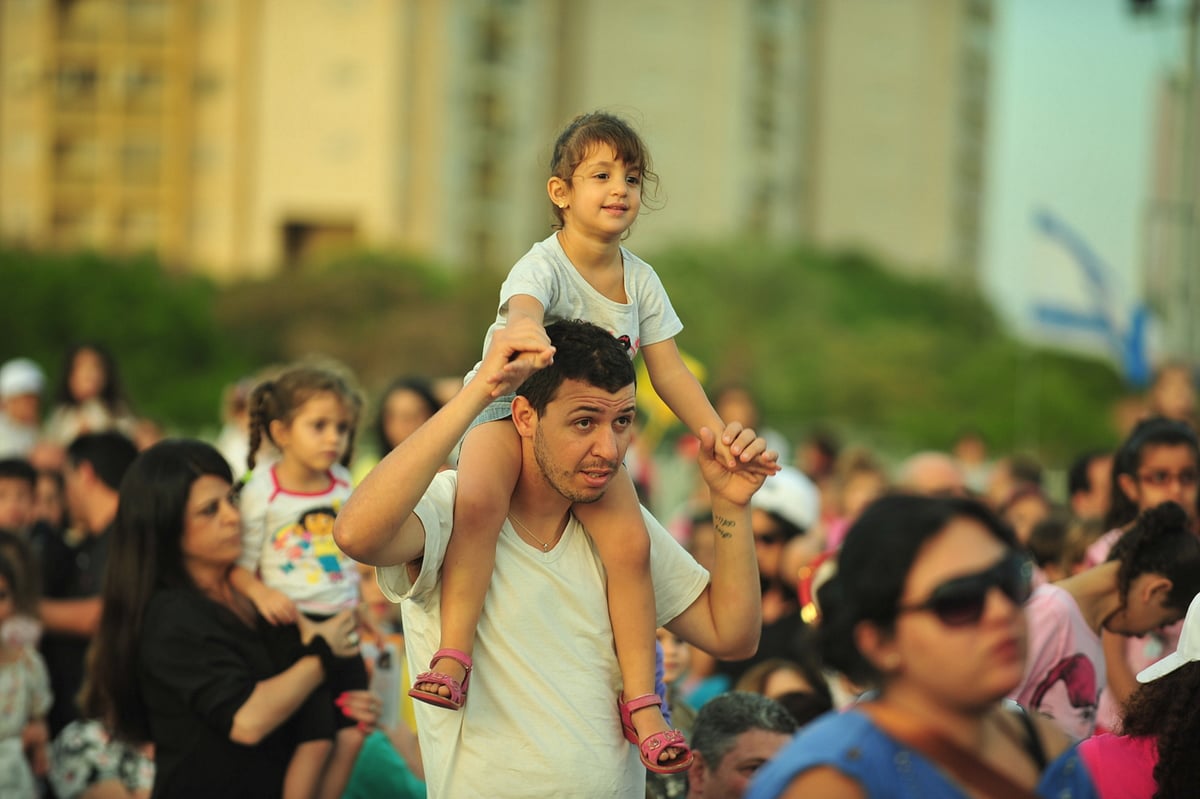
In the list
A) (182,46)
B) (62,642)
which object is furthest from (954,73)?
(62,642)

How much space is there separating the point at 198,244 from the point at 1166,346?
5428 centimetres

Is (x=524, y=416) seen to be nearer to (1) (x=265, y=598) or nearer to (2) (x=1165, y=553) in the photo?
(1) (x=265, y=598)

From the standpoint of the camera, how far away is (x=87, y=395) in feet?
35.8

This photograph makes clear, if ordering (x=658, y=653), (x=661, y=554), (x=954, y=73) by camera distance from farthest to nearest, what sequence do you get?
(x=954, y=73)
(x=658, y=653)
(x=661, y=554)

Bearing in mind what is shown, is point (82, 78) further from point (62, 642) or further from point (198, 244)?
point (62, 642)

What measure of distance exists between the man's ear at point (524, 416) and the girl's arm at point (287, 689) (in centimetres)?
154

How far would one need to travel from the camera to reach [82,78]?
69125mm

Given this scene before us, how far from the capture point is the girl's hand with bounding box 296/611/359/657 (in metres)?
5.46

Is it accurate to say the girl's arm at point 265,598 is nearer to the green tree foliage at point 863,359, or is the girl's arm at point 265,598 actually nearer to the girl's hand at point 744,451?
the girl's hand at point 744,451

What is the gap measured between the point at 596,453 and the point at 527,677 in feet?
1.86

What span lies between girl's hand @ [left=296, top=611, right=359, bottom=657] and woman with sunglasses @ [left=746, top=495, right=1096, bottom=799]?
264 cm

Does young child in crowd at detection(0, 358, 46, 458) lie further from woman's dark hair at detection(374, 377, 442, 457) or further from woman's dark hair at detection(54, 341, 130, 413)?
woman's dark hair at detection(374, 377, 442, 457)

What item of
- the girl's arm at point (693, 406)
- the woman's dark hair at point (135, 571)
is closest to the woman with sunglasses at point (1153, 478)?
the girl's arm at point (693, 406)

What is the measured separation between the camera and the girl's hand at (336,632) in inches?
215
